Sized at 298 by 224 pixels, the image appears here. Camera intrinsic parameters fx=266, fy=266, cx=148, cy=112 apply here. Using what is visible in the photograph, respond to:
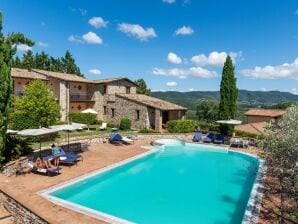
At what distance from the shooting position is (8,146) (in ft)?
50.2

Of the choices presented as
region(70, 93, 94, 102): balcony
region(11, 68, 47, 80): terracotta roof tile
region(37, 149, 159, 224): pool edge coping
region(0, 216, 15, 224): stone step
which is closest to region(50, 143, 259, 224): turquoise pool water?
region(37, 149, 159, 224): pool edge coping

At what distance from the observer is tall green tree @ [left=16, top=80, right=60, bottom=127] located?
20328 mm

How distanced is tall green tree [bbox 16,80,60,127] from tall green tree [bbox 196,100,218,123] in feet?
152

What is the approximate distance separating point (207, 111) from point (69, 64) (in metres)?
36.2

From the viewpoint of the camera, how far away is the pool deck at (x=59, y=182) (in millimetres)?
9266

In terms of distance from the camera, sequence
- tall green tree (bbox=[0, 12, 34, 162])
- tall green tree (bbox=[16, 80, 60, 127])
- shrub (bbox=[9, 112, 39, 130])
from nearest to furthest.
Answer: tall green tree (bbox=[0, 12, 34, 162]), tall green tree (bbox=[16, 80, 60, 127]), shrub (bbox=[9, 112, 39, 130])

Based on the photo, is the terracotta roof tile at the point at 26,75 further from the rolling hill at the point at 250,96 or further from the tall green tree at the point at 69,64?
the rolling hill at the point at 250,96

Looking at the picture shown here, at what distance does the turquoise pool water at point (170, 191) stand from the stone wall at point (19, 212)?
2.34 meters

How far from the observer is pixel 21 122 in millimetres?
22047

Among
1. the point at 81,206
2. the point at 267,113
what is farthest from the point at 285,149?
the point at 267,113

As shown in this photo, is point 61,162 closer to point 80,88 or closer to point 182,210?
point 182,210

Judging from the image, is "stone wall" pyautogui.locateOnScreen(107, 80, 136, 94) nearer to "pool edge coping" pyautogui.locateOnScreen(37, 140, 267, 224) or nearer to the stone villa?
the stone villa

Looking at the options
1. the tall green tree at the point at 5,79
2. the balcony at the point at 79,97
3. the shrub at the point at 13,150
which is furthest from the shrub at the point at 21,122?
the balcony at the point at 79,97

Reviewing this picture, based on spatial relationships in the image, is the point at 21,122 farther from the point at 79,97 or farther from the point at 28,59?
the point at 28,59
